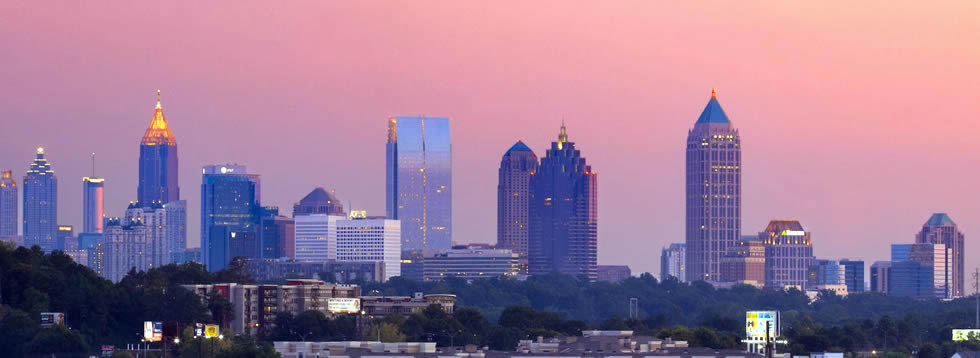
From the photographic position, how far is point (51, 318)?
19025cm

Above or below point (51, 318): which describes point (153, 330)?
above

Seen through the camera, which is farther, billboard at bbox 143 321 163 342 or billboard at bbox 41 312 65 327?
billboard at bbox 41 312 65 327

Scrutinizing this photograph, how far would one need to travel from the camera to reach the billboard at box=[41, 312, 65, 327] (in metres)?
188

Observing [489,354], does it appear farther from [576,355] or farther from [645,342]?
[645,342]

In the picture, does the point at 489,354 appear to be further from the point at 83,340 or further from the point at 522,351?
the point at 83,340

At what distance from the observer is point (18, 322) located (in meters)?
182

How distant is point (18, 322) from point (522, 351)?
4367cm

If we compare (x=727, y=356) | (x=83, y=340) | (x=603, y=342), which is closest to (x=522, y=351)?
(x=603, y=342)

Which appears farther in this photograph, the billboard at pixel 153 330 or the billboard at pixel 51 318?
the billboard at pixel 51 318

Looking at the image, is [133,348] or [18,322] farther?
[133,348]

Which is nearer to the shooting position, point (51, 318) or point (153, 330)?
point (153, 330)

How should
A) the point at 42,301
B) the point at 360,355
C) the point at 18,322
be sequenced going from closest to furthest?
the point at 360,355
the point at 18,322
the point at 42,301

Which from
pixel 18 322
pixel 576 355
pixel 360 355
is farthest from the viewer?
pixel 18 322

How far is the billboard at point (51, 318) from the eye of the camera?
7421 inches
